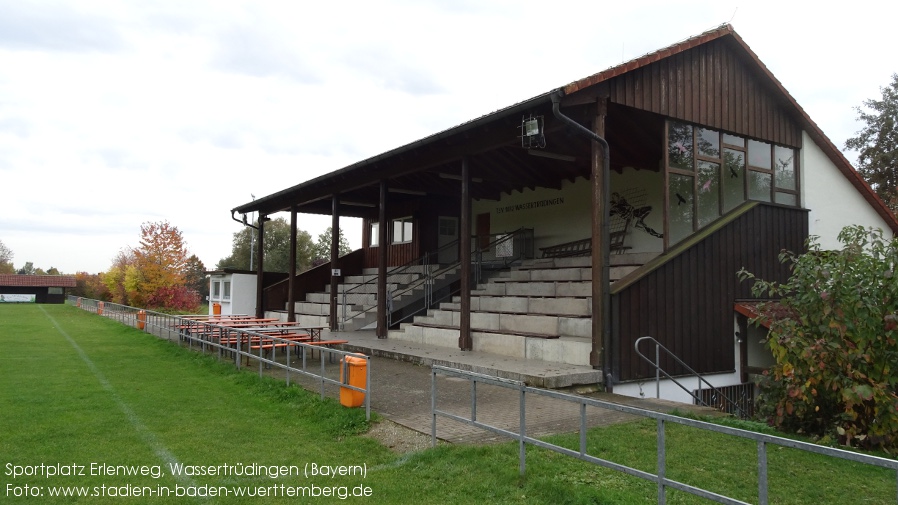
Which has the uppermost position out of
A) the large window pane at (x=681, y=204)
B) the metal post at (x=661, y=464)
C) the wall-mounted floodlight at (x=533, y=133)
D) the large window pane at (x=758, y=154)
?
the large window pane at (x=758, y=154)

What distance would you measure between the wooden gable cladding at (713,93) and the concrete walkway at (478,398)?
15.2 ft

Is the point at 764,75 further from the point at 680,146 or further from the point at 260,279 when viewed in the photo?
the point at 260,279

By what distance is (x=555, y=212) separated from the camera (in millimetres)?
17297

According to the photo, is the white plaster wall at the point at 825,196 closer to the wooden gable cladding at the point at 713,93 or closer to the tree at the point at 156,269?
the wooden gable cladding at the point at 713,93

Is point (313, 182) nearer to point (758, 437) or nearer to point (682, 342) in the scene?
point (682, 342)

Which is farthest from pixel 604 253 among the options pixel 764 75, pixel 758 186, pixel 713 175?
pixel 764 75

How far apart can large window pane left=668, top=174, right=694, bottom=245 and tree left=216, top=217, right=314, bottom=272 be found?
150ft

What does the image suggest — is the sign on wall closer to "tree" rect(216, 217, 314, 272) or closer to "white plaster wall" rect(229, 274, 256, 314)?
"tree" rect(216, 217, 314, 272)

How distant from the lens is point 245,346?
1363 cm

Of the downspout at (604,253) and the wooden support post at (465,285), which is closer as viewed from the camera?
the downspout at (604,253)

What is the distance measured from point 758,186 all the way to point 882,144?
21342 mm

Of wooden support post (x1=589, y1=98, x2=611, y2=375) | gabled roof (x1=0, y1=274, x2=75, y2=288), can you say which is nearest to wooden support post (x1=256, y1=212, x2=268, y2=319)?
wooden support post (x1=589, y1=98, x2=611, y2=375)

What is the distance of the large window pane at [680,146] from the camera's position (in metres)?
11.4

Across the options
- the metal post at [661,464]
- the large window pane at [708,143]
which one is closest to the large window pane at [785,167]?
the large window pane at [708,143]
